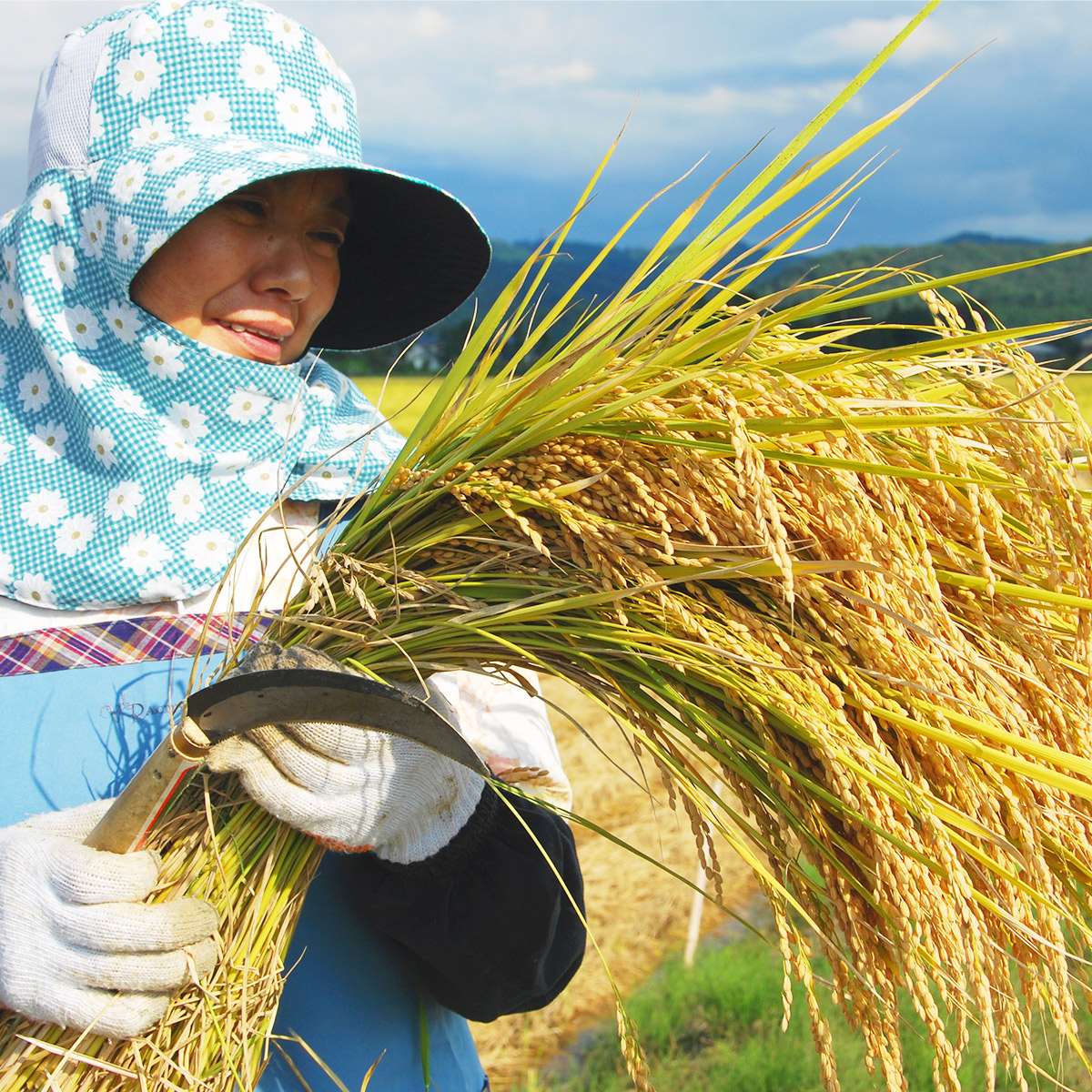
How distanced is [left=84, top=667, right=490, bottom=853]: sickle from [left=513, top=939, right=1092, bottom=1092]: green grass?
279cm

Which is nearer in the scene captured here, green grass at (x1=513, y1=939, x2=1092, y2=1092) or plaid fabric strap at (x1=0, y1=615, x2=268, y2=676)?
plaid fabric strap at (x1=0, y1=615, x2=268, y2=676)

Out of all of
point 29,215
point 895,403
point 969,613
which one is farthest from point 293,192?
point 969,613

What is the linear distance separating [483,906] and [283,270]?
1.11 meters

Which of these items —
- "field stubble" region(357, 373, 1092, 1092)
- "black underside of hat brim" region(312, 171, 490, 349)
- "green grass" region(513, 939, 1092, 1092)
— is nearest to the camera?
"black underside of hat brim" region(312, 171, 490, 349)

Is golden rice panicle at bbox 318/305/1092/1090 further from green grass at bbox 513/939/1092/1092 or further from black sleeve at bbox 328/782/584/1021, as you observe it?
green grass at bbox 513/939/1092/1092

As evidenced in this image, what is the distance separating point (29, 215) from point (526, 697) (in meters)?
1.23

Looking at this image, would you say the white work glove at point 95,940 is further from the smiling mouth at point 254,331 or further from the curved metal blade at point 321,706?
the smiling mouth at point 254,331

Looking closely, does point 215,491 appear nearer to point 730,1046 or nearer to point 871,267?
point 871,267

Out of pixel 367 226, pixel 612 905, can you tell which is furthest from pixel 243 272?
pixel 612 905

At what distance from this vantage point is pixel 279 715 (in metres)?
1.08

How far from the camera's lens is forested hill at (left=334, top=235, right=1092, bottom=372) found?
116 centimetres

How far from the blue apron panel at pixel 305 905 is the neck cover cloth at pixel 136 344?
183mm

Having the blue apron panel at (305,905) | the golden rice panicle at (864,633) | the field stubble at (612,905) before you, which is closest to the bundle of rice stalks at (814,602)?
the golden rice panicle at (864,633)

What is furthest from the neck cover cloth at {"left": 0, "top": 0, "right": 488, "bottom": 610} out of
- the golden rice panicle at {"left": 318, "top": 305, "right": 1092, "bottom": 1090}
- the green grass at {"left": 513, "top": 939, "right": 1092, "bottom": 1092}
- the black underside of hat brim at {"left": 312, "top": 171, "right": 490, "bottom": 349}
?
the green grass at {"left": 513, "top": 939, "right": 1092, "bottom": 1092}
